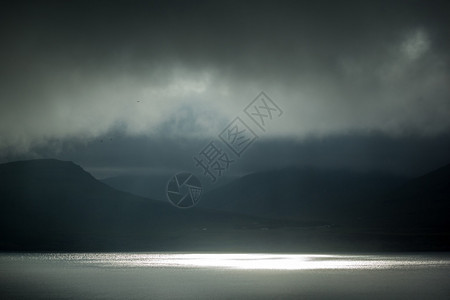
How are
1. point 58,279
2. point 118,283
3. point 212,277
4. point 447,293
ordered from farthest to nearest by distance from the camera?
1. point 212,277
2. point 58,279
3. point 118,283
4. point 447,293

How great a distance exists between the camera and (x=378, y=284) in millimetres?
130625

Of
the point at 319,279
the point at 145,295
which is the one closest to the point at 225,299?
the point at 145,295

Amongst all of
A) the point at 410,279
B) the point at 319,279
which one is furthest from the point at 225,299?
the point at 410,279

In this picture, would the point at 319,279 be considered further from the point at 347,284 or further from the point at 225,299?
the point at 225,299

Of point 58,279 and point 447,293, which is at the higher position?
point 58,279

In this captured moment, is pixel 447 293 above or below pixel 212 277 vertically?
below

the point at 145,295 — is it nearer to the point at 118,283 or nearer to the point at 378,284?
the point at 118,283

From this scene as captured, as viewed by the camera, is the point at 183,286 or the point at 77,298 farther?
the point at 183,286

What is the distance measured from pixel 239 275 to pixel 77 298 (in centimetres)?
6934

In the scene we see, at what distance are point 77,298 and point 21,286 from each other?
26974 millimetres

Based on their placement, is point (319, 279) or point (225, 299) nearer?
point (225, 299)

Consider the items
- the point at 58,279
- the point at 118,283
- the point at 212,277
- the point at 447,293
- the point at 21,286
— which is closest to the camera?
the point at 447,293

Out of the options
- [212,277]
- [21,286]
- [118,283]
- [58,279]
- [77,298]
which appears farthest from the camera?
[212,277]

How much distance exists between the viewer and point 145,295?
109m
